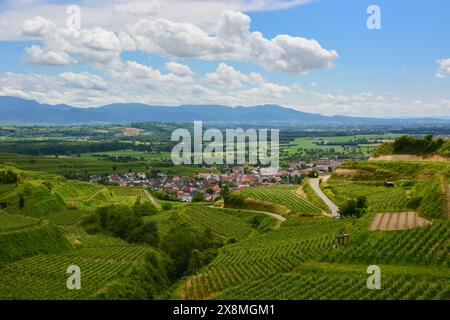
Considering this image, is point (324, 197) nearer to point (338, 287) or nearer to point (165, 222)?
point (165, 222)

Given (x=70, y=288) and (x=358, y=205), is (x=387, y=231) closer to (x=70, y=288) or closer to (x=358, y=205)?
(x=358, y=205)

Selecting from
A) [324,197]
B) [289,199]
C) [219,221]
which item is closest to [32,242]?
[219,221]

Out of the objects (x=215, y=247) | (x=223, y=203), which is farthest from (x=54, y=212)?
(x=215, y=247)

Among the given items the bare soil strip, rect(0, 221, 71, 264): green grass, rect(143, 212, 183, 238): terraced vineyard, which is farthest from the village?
the bare soil strip

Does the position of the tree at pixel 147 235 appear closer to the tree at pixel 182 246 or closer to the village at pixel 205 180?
the tree at pixel 182 246

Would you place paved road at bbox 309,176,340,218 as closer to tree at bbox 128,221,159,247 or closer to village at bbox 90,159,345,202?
tree at bbox 128,221,159,247

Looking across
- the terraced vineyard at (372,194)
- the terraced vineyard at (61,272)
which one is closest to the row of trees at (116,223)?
the terraced vineyard at (61,272)
